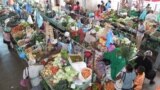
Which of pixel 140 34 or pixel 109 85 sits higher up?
pixel 140 34

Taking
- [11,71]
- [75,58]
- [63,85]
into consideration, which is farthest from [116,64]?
[11,71]

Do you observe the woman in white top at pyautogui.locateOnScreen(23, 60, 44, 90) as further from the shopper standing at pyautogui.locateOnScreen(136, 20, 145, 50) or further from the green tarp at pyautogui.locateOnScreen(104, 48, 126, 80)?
the shopper standing at pyautogui.locateOnScreen(136, 20, 145, 50)

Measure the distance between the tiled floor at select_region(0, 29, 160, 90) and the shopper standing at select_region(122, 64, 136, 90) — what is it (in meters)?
1.40

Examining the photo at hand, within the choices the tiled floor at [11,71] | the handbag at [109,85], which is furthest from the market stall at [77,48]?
the tiled floor at [11,71]

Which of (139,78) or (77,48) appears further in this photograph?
(77,48)

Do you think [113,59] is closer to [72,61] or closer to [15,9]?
[72,61]

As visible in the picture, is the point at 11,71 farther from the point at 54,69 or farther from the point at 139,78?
the point at 139,78

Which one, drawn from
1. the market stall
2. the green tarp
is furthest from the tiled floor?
the green tarp

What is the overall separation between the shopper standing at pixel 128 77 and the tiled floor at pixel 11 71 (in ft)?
4.58

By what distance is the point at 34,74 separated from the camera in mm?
5020

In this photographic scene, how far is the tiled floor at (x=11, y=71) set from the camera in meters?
6.25

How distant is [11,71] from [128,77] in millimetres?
4007

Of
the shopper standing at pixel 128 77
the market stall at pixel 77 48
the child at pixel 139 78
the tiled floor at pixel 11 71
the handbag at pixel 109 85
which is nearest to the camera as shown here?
the market stall at pixel 77 48

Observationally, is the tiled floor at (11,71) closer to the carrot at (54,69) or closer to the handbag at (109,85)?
the handbag at (109,85)
